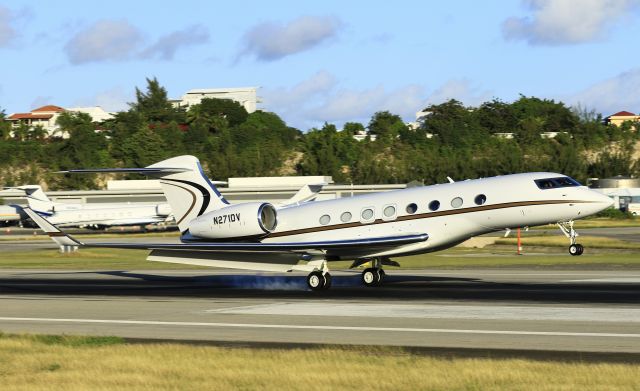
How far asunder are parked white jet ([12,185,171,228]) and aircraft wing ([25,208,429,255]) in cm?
5719

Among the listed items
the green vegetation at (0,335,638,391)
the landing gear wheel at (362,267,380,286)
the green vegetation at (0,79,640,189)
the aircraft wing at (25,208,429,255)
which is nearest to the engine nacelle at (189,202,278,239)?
the aircraft wing at (25,208,429,255)

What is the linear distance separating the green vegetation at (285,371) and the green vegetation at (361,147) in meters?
95.0

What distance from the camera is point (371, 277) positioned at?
91.0 feet

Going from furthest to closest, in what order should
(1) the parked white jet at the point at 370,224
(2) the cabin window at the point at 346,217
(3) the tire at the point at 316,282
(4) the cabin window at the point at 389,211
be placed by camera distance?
(2) the cabin window at the point at 346,217 → (4) the cabin window at the point at 389,211 → (3) the tire at the point at 316,282 → (1) the parked white jet at the point at 370,224

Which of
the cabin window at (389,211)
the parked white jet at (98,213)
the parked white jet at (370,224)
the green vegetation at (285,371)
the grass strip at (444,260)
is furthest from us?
the parked white jet at (98,213)

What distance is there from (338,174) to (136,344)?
344 feet

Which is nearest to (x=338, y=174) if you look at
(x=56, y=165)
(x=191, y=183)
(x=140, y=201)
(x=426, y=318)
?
(x=140, y=201)

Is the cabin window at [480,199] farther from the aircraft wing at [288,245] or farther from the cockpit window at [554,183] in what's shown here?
the aircraft wing at [288,245]

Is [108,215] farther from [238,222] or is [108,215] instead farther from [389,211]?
[389,211]

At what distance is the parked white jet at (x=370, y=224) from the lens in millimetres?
25750

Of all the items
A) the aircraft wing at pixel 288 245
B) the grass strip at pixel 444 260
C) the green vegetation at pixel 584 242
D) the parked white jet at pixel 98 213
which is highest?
the aircraft wing at pixel 288 245

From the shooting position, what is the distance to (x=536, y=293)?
2403 centimetres

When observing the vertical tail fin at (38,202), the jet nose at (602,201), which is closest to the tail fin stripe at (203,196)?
the jet nose at (602,201)

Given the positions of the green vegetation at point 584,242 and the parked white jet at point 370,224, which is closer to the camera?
the parked white jet at point 370,224
